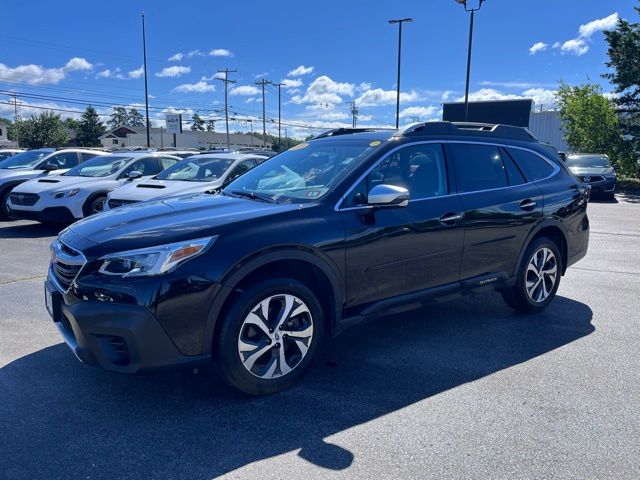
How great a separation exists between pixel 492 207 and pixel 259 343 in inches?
97.1

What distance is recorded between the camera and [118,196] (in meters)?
9.01

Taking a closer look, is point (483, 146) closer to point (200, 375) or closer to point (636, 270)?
point (200, 375)

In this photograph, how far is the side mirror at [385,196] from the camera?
3637 mm

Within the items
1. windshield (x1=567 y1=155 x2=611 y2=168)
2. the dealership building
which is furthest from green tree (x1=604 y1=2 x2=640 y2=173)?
the dealership building

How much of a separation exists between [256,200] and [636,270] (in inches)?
231

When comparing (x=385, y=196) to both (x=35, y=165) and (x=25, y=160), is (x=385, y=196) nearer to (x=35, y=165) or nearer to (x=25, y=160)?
(x=35, y=165)

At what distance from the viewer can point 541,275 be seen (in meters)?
5.20

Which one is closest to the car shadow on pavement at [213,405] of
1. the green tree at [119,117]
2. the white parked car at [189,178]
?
the white parked car at [189,178]

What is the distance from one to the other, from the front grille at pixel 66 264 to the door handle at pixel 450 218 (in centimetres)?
264

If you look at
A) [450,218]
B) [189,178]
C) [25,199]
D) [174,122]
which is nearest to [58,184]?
[25,199]

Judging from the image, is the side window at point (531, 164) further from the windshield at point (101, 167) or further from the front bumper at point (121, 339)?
the windshield at point (101, 167)

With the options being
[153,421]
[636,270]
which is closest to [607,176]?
[636,270]

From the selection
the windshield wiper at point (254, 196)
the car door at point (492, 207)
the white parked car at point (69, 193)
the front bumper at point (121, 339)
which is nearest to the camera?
the front bumper at point (121, 339)

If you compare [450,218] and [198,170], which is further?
[198,170]
